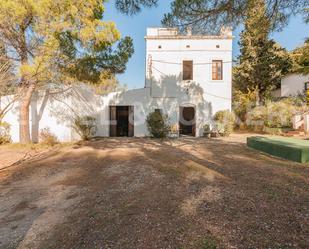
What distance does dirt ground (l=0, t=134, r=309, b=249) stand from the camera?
115 inches

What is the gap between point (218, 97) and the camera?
15.0 metres

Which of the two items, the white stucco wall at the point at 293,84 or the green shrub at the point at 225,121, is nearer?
the green shrub at the point at 225,121

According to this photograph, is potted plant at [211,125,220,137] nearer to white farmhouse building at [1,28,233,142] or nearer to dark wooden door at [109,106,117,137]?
white farmhouse building at [1,28,233,142]

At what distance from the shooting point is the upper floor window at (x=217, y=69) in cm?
1502

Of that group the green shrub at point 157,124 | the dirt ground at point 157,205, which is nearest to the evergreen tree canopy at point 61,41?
the green shrub at point 157,124

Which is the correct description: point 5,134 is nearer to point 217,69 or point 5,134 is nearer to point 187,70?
point 187,70

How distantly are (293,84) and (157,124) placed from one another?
1619 centimetres

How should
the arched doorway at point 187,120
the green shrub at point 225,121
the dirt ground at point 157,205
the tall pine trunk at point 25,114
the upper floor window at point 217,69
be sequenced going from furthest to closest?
the arched doorway at point 187,120 < the upper floor window at point 217,69 < the green shrub at point 225,121 < the tall pine trunk at point 25,114 < the dirt ground at point 157,205

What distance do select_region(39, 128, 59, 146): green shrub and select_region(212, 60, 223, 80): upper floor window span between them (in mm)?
11198

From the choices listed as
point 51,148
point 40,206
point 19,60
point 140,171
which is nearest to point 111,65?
point 19,60

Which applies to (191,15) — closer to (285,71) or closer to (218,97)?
(218,97)

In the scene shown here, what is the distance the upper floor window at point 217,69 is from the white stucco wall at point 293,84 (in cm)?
1022

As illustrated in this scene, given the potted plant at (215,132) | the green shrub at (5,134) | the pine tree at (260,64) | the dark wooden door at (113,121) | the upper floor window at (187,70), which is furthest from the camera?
the pine tree at (260,64)

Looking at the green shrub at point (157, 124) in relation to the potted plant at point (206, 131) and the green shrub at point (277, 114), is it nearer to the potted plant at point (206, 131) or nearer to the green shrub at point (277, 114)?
the potted plant at point (206, 131)
